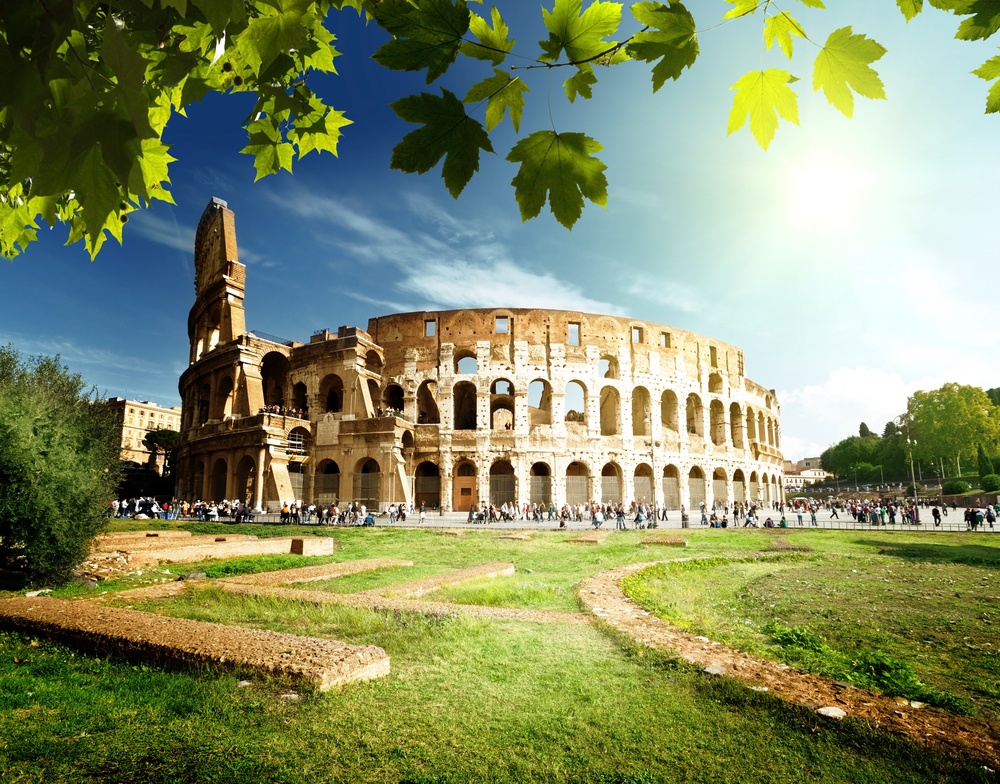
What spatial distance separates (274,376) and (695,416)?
25.6 meters

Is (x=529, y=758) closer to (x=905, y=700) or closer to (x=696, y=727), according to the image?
(x=696, y=727)

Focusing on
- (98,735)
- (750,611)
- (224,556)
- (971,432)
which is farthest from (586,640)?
(971,432)

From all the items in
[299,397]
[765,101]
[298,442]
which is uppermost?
[299,397]

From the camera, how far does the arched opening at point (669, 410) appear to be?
3228cm

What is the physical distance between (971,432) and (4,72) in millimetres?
63147

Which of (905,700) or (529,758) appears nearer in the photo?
(529,758)

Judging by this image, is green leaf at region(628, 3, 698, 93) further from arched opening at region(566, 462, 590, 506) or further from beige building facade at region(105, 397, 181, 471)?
beige building facade at region(105, 397, 181, 471)

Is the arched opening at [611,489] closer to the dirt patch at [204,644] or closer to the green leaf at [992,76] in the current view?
the dirt patch at [204,644]

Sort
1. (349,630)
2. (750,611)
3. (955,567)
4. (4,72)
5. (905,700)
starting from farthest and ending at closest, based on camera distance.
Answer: (955,567)
(750,611)
(349,630)
(905,700)
(4,72)

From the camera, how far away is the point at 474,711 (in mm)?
3361

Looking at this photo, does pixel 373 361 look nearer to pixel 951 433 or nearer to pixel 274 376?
pixel 274 376

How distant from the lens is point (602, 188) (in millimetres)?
1433

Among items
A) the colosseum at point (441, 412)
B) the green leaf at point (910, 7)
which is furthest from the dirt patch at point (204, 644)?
the colosseum at point (441, 412)

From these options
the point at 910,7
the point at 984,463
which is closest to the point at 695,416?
the point at 984,463
